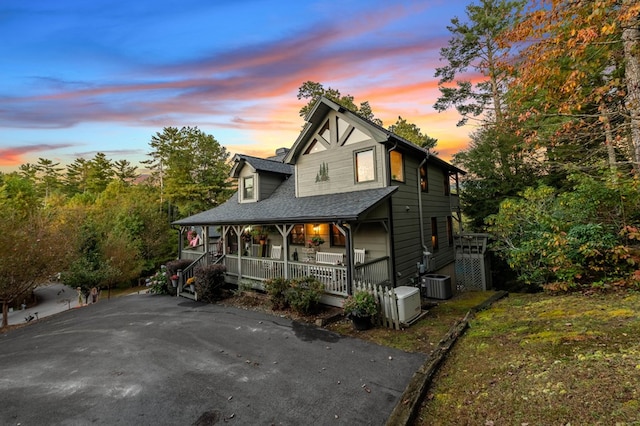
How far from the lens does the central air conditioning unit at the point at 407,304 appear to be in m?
7.26

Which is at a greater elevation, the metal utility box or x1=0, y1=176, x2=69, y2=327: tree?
x1=0, y1=176, x2=69, y2=327: tree

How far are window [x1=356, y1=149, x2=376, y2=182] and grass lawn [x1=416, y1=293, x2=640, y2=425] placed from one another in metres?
6.65

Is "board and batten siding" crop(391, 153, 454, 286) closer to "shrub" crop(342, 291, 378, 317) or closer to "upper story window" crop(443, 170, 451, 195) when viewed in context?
"upper story window" crop(443, 170, 451, 195)

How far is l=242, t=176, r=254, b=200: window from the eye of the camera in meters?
15.5

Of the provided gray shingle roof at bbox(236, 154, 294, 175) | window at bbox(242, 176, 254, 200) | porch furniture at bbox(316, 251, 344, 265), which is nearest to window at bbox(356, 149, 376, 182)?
porch furniture at bbox(316, 251, 344, 265)

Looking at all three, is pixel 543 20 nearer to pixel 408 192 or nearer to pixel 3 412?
pixel 408 192

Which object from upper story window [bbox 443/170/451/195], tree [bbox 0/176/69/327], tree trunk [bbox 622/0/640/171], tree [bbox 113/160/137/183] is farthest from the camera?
tree [bbox 113/160/137/183]

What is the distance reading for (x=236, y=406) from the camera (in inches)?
169

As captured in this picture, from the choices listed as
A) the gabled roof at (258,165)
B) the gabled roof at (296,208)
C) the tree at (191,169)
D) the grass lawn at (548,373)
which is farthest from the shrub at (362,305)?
the tree at (191,169)

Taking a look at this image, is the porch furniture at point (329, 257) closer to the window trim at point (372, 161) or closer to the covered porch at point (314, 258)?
the covered porch at point (314, 258)

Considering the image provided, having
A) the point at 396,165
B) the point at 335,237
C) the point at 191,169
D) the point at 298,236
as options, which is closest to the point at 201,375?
the point at 335,237

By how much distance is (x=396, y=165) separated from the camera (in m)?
11.2

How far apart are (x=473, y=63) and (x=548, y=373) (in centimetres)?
2265

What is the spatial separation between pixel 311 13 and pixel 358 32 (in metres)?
2.19
